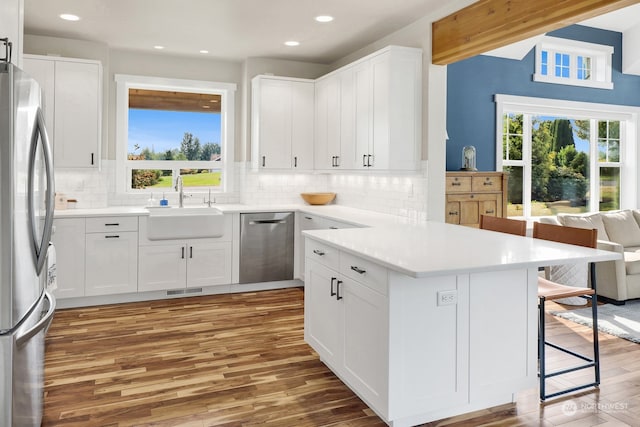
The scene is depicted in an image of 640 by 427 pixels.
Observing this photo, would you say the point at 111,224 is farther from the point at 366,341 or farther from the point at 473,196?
the point at 473,196

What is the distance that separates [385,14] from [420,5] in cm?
33

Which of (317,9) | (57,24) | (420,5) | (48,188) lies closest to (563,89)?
(420,5)

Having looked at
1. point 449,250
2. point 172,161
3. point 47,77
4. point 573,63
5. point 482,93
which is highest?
point 573,63

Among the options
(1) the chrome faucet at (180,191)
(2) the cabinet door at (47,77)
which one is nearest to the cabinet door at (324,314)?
(1) the chrome faucet at (180,191)

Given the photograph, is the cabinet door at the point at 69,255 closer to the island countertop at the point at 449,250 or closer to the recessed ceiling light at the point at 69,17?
the recessed ceiling light at the point at 69,17

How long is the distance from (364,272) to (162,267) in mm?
2998

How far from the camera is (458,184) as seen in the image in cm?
501

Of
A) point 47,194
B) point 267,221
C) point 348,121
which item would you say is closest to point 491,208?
point 348,121

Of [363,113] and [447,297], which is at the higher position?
[363,113]

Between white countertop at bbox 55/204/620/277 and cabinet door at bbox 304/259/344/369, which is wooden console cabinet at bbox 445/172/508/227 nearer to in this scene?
white countertop at bbox 55/204/620/277

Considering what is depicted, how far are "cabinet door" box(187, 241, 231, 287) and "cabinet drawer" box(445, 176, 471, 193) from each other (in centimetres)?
238

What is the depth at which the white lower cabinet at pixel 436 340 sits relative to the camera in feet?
7.48

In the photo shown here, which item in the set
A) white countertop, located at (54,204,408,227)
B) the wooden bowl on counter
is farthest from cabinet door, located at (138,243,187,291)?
the wooden bowl on counter

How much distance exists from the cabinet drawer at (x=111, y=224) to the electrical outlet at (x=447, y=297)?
3.40 metres
